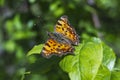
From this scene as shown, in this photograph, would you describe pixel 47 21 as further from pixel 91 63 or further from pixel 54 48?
pixel 91 63

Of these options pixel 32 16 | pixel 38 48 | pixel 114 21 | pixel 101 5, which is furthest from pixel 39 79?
pixel 38 48

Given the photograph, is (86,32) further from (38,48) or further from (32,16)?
(38,48)

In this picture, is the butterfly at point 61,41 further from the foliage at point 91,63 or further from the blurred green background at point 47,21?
the blurred green background at point 47,21

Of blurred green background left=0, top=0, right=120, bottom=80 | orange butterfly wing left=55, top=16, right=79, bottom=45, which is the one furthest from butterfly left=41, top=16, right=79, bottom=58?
blurred green background left=0, top=0, right=120, bottom=80

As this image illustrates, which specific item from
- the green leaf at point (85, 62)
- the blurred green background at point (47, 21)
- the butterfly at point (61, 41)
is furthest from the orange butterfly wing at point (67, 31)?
the blurred green background at point (47, 21)

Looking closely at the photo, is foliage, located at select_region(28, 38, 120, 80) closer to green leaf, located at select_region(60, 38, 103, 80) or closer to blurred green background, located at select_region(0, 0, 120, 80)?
green leaf, located at select_region(60, 38, 103, 80)

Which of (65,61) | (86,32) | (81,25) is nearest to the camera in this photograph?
(65,61)
